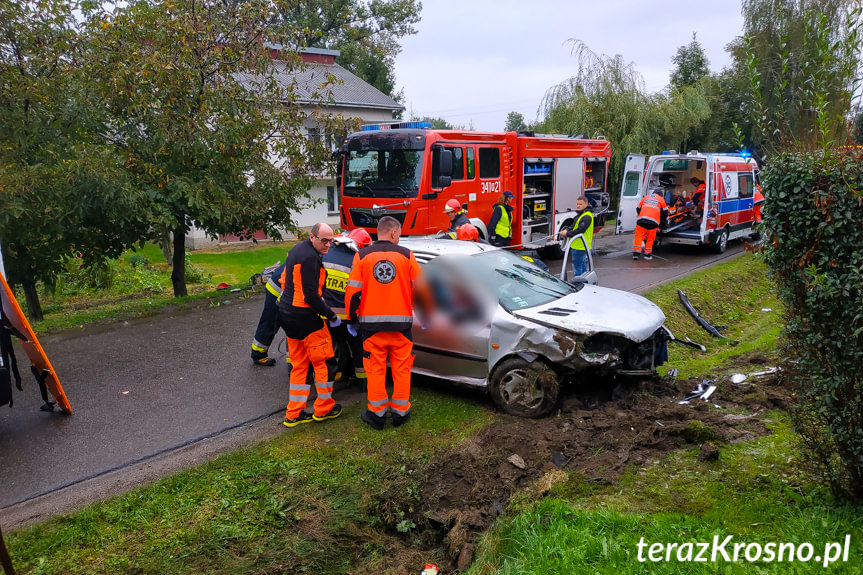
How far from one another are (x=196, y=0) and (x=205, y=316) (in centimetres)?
529

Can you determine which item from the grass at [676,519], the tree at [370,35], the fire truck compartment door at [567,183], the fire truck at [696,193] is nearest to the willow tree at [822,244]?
the grass at [676,519]

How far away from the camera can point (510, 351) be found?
5.55m

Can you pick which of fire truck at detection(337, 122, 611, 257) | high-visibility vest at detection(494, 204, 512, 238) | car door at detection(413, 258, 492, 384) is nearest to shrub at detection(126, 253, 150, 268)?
fire truck at detection(337, 122, 611, 257)

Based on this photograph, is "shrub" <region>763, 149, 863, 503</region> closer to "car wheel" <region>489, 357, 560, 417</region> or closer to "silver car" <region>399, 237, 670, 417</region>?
"silver car" <region>399, 237, 670, 417</region>

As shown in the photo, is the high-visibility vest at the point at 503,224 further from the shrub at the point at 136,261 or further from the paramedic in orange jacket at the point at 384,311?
the shrub at the point at 136,261

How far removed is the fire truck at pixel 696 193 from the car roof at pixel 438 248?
10.1 m

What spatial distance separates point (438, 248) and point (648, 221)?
906 cm

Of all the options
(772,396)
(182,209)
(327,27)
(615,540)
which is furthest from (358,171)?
(327,27)

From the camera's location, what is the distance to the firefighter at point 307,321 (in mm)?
5387

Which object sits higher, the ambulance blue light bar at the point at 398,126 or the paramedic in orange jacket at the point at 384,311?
the ambulance blue light bar at the point at 398,126

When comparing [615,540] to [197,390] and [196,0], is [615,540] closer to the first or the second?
[197,390]

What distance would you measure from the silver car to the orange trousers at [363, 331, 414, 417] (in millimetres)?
666

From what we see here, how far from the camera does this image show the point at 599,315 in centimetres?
567

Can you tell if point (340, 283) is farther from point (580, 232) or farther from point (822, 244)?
point (580, 232)
